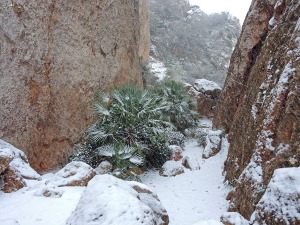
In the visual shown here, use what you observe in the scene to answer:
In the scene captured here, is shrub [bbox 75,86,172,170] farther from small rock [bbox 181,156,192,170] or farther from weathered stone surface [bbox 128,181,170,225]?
weathered stone surface [bbox 128,181,170,225]

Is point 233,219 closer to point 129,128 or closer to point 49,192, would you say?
point 49,192

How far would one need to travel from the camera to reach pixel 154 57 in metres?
24.5

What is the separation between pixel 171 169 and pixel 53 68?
4139 millimetres

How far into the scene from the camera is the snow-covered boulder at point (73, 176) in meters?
5.17

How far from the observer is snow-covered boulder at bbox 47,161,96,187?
17.0 ft

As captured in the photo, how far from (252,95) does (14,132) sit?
552 centimetres

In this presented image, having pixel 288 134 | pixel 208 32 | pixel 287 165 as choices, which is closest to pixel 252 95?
pixel 288 134

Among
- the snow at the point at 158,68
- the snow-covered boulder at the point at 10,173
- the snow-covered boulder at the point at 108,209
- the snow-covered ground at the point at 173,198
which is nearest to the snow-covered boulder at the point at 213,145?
the snow-covered ground at the point at 173,198

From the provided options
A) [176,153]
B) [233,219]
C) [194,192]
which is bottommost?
[176,153]

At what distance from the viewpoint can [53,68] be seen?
8477 mm

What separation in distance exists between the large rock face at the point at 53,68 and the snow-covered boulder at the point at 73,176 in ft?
9.06

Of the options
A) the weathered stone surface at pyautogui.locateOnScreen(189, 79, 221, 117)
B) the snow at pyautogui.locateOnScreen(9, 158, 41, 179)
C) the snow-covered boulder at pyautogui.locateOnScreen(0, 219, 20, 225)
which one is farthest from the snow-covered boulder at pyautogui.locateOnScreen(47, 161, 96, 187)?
the weathered stone surface at pyautogui.locateOnScreen(189, 79, 221, 117)

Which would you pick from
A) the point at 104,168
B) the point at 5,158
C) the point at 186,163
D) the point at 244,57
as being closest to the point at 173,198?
the point at 104,168

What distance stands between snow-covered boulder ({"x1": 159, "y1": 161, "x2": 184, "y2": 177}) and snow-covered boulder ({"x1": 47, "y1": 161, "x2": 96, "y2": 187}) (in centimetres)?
308
